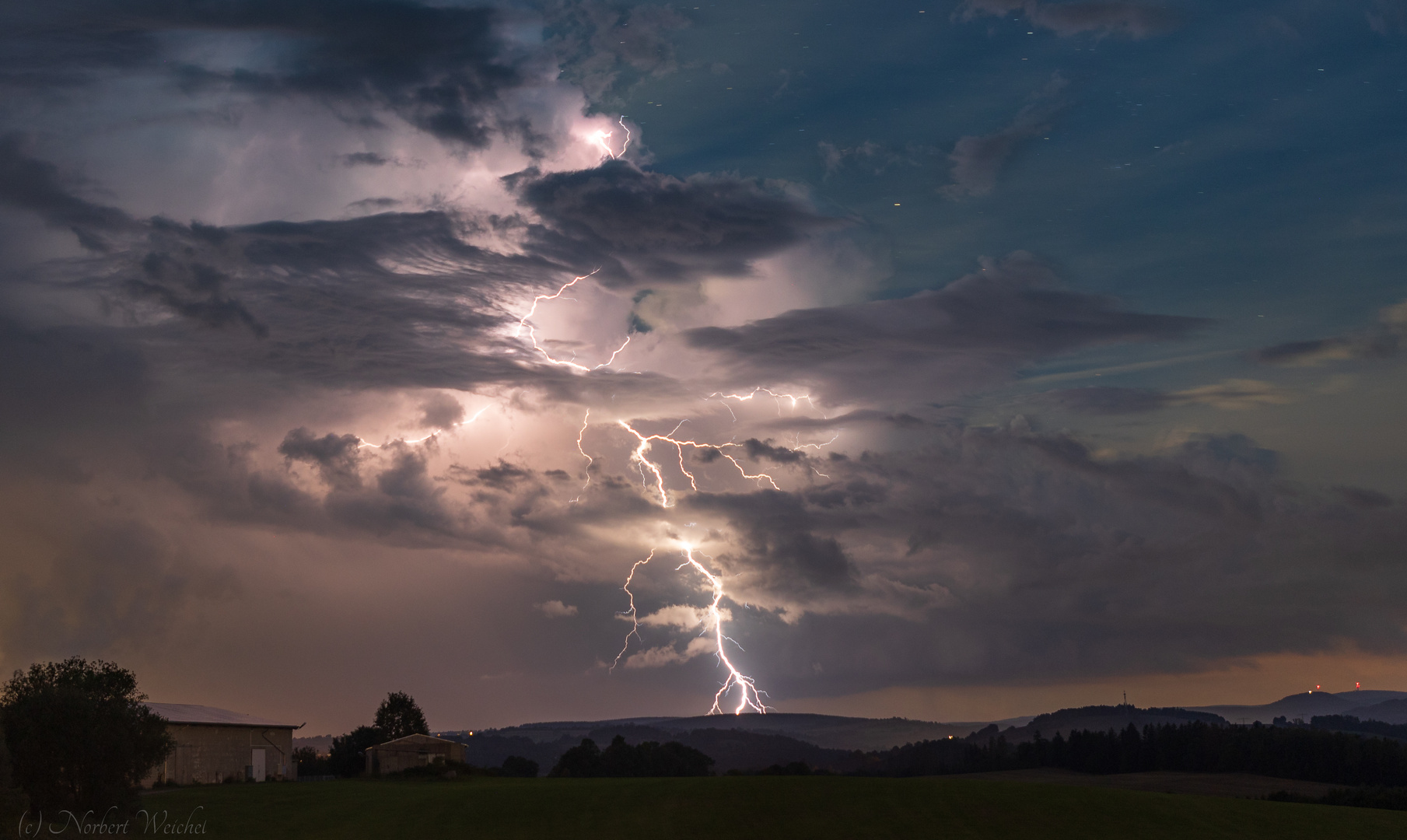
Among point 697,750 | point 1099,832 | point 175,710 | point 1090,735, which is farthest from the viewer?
point 1090,735

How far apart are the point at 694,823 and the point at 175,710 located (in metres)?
42.8

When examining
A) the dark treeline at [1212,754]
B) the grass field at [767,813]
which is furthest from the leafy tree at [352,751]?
the dark treeline at [1212,754]

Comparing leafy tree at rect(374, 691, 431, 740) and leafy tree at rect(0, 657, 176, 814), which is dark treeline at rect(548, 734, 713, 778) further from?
leafy tree at rect(0, 657, 176, 814)

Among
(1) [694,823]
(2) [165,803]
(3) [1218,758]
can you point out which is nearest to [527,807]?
(1) [694,823]

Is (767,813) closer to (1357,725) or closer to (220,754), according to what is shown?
(220,754)

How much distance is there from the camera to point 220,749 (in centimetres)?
6606

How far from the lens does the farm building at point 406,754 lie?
75375 millimetres

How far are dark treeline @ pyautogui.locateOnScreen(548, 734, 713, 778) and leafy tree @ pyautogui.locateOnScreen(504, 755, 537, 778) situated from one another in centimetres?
193

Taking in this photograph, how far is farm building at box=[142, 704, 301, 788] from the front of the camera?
205ft

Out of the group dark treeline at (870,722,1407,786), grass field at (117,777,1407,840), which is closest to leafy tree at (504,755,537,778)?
grass field at (117,777,1407,840)

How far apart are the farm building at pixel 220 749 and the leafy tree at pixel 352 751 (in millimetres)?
10589

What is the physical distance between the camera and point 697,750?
343 ft

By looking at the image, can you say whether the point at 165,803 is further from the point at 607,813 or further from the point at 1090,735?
the point at 1090,735

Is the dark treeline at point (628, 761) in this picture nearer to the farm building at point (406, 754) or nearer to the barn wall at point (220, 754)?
the farm building at point (406, 754)
